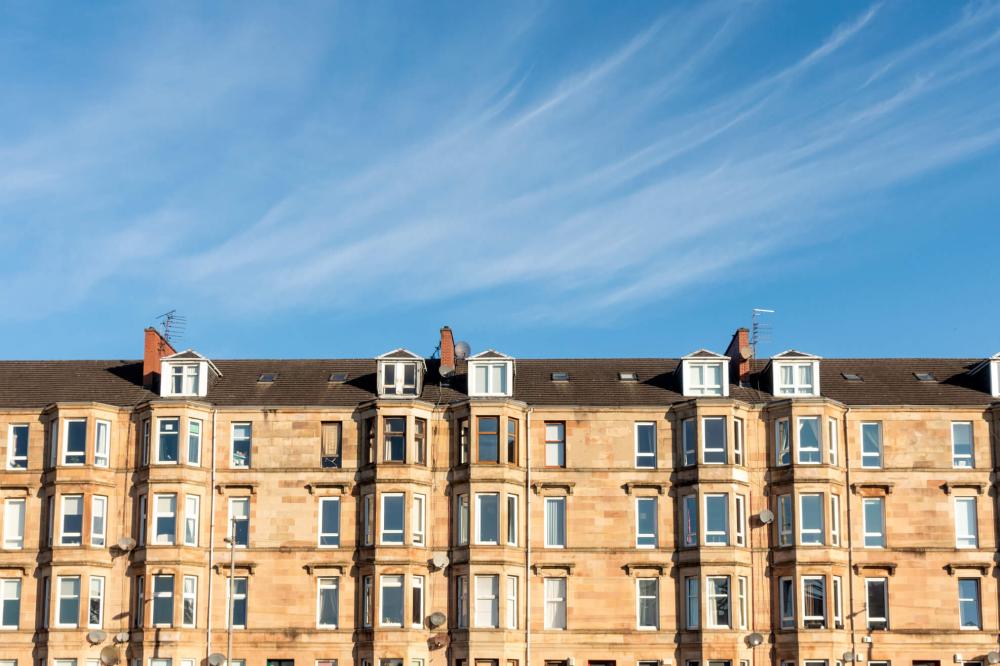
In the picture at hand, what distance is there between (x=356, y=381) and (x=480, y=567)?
1104cm

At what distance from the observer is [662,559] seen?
70.6 metres

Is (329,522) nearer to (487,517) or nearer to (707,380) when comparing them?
(487,517)

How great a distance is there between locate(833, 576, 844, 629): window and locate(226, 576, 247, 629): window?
986 inches

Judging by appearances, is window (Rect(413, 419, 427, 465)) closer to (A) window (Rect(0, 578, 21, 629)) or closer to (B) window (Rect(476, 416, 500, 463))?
(B) window (Rect(476, 416, 500, 463))

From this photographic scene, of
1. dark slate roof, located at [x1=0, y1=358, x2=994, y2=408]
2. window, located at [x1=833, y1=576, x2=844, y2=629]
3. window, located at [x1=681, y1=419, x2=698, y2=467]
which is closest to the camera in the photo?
window, located at [x1=833, y1=576, x2=844, y2=629]

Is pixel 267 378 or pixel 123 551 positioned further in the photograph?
pixel 267 378

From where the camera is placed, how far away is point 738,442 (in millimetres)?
71438

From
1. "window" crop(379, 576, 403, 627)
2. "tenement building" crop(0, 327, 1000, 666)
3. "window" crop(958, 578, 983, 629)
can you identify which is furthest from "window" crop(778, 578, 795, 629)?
"window" crop(379, 576, 403, 627)

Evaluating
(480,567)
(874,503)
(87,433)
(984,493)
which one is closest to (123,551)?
(87,433)

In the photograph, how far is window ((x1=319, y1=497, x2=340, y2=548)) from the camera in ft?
233

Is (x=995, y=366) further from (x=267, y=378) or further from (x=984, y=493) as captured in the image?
(x=267, y=378)

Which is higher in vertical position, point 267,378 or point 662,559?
point 267,378

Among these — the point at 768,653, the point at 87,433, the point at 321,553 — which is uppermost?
the point at 87,433

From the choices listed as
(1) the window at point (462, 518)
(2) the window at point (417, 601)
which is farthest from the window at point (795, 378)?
(2) the window at point (417, 601)
